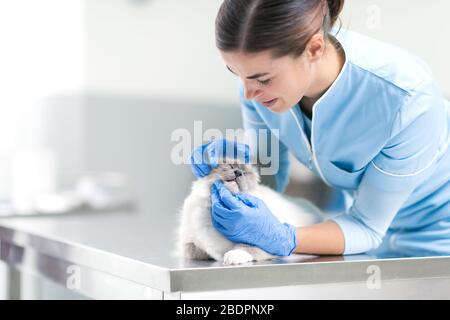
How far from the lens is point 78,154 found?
3.15 metres

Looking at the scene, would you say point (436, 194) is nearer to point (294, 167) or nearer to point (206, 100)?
point (294, 167)

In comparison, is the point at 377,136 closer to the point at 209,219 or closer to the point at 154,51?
the point at 209,219

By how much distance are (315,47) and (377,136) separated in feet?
0.66

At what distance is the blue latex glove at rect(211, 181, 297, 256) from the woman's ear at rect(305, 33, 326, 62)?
0.84ft

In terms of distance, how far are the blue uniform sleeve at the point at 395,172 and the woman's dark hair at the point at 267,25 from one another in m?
0.24

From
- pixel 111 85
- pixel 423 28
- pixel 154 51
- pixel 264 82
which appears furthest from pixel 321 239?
pixel 111 85

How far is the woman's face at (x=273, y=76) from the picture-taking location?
0.95 meters

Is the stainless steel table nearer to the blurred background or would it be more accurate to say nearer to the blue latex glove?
the blue latex glove

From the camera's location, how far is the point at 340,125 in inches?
43.5

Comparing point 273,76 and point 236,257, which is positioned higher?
point 273,76

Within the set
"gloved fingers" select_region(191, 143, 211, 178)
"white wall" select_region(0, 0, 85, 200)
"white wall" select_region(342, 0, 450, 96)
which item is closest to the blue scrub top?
"gloved fingers" select_region(191, 143, 211, 178)

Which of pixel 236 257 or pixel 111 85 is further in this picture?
pixel 111 85

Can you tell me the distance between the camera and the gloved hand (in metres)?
0.98

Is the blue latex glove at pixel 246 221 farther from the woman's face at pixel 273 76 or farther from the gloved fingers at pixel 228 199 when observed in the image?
the woman's face at pixel 273 76
